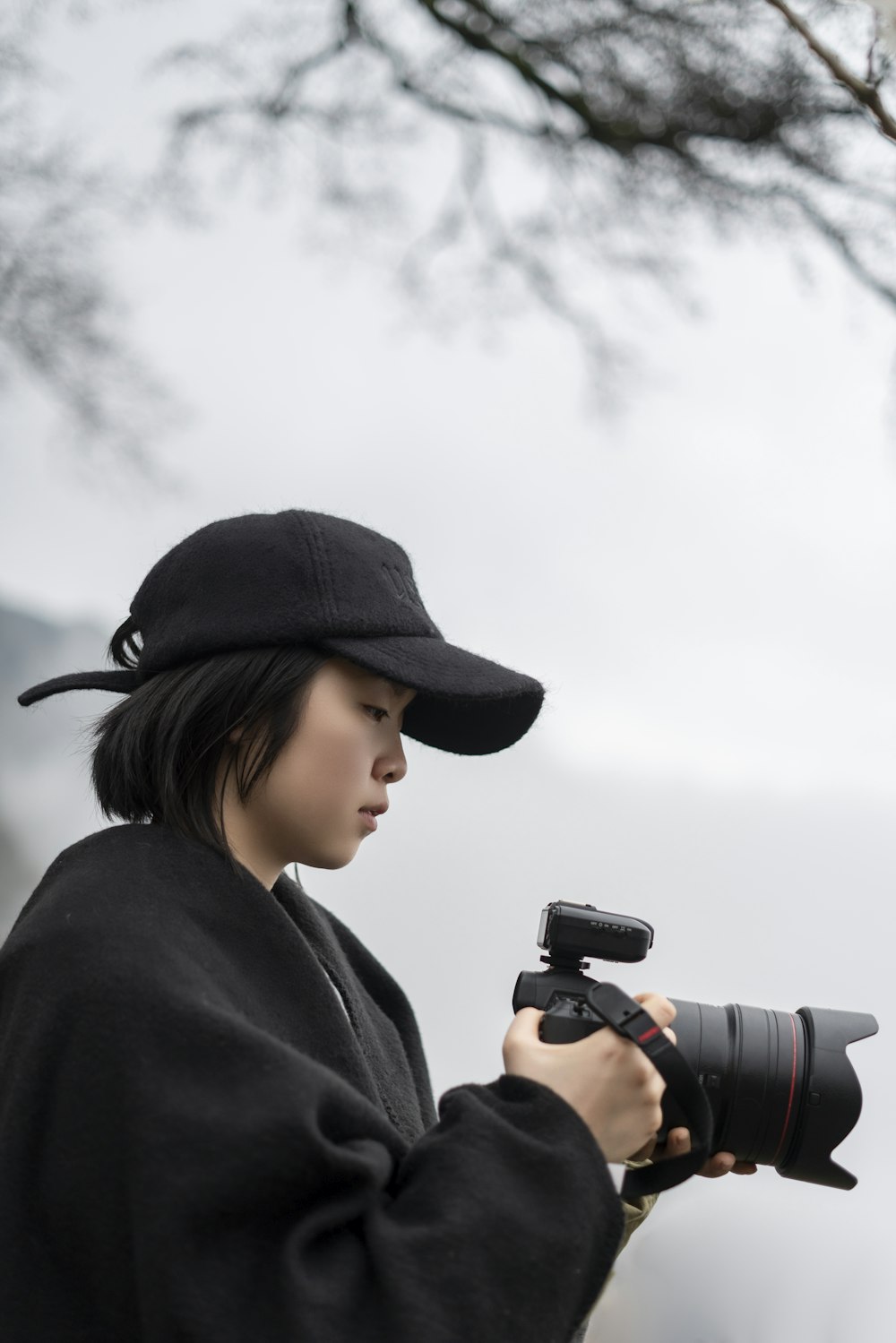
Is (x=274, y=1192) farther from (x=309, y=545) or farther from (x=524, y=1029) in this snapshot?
(x=309, y=545)

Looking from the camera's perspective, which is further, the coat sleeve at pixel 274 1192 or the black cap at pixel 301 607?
the black cap at pixel 301 607

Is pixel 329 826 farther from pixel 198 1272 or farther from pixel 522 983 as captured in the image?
pixel 198 1272

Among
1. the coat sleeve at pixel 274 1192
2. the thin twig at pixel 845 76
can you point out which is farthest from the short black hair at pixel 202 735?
the thin twig at pixel 845 76

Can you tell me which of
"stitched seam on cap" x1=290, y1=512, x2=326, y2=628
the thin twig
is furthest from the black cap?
the thin twig

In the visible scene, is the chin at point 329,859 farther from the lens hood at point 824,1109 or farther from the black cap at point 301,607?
the lens hood at point 824,1109

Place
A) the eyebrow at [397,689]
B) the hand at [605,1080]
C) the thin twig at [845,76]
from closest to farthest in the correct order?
the hand at [605,1080], the eyebrow at [397,689], the thin twig at [845,76]

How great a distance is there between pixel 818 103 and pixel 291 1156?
127cm

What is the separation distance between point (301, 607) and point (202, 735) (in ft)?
0.34

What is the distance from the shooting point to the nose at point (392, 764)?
0.81 metres

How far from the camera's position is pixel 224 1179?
58 cm

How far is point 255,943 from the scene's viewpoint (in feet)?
2.46

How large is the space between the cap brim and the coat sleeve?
0.70ft

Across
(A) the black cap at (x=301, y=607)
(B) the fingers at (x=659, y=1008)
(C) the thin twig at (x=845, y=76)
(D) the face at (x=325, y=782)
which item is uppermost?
(C) the thin twig at (x=845, y=76)

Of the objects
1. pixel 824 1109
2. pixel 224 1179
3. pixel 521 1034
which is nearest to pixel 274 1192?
pixel 224 1179
